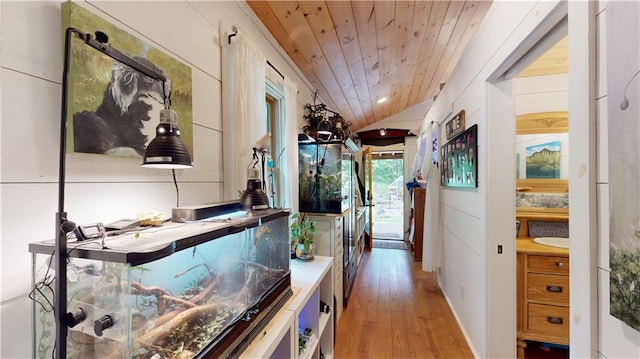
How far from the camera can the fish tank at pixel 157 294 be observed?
579 millimetres

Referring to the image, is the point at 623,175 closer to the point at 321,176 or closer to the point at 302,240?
the point at 302,240

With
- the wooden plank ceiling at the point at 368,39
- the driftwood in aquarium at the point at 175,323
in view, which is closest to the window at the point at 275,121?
the wooden plank ceiling at the point at 368,39

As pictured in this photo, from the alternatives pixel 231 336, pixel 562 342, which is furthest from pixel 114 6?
pixel 562 342

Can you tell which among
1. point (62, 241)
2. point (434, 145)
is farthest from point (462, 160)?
point (62, 241)

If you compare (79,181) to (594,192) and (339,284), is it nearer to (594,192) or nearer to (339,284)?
(594,192)

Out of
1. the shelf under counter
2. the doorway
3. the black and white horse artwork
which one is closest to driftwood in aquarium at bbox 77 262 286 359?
the black and white horse artwork

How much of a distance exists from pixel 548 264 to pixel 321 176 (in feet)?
6.28

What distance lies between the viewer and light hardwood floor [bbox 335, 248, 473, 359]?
80.1 inches

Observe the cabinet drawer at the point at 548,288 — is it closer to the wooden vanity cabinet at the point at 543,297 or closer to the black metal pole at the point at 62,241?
the wooden vanity cabinet at the point at 543,297

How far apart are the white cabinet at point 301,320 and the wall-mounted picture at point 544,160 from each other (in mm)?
2028

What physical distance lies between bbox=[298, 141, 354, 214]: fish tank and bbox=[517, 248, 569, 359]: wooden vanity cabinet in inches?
60.1

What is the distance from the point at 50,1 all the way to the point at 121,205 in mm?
637

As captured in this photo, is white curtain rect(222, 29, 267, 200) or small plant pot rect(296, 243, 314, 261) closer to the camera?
white curtain rect(222, 29, 267, 200)

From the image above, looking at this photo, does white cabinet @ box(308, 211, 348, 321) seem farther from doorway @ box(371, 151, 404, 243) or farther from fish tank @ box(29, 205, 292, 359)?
doorway @ box(371, 151, 404, 243)
